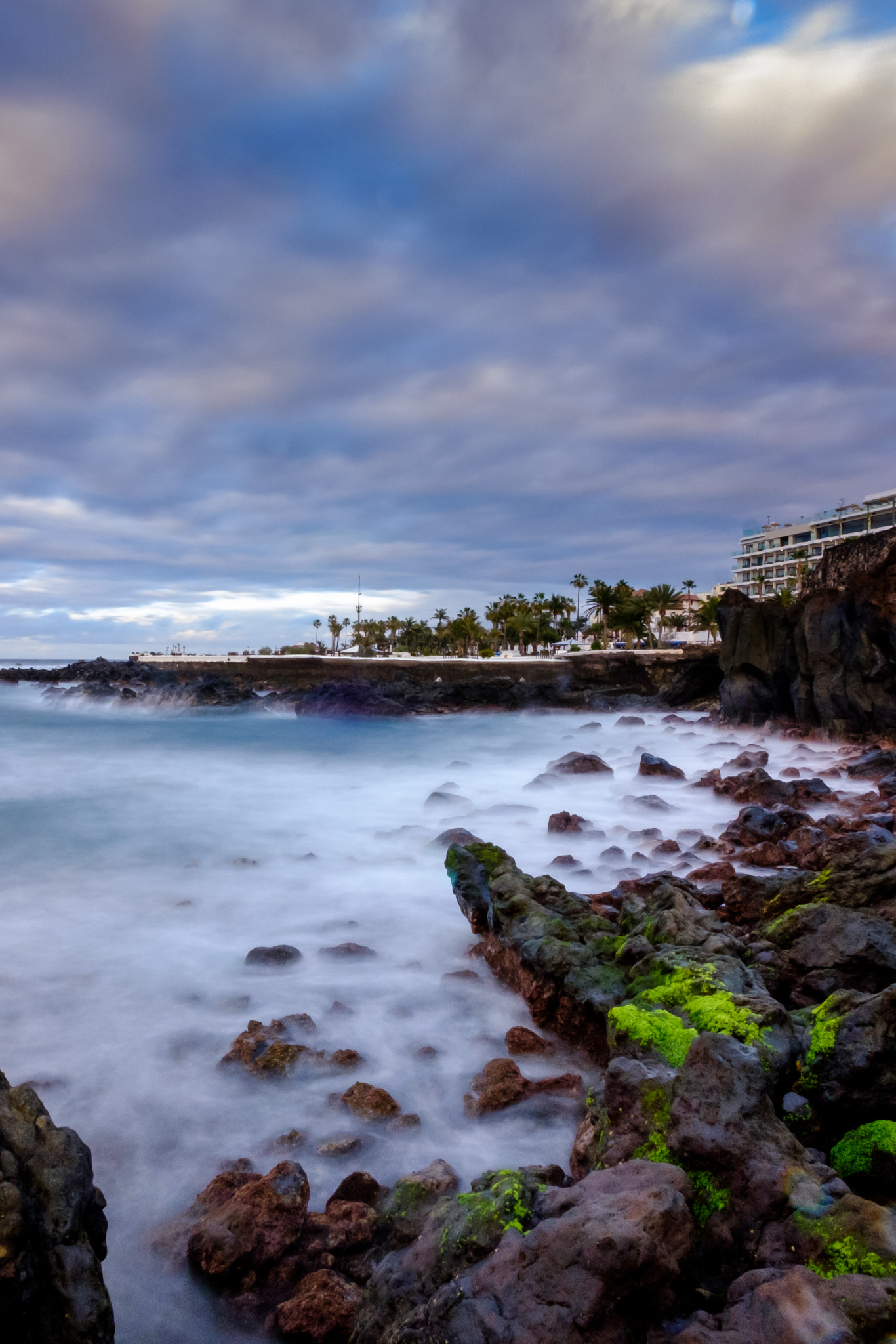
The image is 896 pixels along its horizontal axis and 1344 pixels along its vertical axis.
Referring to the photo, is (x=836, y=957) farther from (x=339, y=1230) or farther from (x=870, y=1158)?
(x=339, y=1230)

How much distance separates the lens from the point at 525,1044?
4.46 metres

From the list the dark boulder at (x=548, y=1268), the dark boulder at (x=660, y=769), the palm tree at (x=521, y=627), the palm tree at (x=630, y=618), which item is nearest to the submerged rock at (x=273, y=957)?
the dark boulder at (x=548, y=1268)

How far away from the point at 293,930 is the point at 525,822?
16.1ft

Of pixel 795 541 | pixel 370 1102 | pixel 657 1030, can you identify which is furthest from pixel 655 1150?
pixel 795 541

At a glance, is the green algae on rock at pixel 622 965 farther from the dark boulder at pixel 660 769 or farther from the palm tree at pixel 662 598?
the palm tree at pixel 662 598

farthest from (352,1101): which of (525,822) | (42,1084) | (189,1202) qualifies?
(525,822)

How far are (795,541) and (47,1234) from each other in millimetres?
109307

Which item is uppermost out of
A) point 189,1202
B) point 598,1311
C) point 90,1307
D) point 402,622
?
point 402,622

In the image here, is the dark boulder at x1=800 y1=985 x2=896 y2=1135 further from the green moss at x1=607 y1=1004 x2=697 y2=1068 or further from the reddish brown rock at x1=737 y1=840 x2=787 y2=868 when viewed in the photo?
the reddish brown rock at x1=737 y1=840 x2=787 y2=868

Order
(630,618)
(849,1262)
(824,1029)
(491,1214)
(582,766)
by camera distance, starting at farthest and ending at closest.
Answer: (630,618) < (582,766) < (824,1029) < (491,1214) < (849,1262)

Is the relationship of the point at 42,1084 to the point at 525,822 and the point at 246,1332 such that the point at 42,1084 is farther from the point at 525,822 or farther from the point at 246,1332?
the point at 525,822

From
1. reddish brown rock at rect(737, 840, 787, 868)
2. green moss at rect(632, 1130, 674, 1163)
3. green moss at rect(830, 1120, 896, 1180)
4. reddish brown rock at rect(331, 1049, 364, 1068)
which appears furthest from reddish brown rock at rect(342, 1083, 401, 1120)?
reddish brown rock at rect(737, 840, 787, 868)

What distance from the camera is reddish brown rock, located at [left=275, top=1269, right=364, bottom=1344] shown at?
2635 mm

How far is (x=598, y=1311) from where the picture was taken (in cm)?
197
